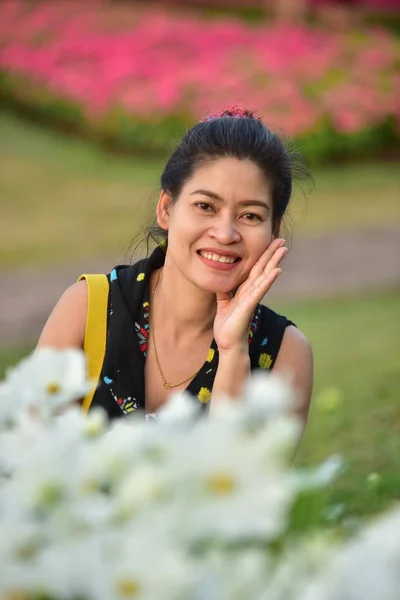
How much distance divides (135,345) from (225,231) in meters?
0.38

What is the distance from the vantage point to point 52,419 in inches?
39.6

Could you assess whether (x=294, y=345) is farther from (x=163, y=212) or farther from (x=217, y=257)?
(x=163, y=212)

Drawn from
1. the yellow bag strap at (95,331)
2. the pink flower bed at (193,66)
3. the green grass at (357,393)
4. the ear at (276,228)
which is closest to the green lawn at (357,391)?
the green grass at (357,393)

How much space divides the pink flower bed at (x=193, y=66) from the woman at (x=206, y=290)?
719cm

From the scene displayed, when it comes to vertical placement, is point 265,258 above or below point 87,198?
below

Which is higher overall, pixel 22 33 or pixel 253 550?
pixel 22 33

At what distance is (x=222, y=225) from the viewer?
7.25 feet

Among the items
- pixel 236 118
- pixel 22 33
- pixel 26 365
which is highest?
pixel 22 33

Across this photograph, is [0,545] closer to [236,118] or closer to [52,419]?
[52,419]

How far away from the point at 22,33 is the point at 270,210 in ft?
34.3

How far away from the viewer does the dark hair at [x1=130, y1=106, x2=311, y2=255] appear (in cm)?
231

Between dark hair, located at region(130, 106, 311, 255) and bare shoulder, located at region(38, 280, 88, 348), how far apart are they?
34 centimetres

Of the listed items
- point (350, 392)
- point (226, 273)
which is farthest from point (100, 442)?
point (350, 392)

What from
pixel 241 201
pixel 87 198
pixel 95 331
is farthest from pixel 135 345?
pixel 87 198
